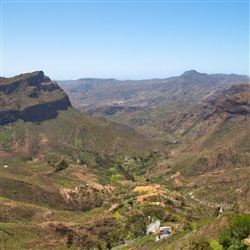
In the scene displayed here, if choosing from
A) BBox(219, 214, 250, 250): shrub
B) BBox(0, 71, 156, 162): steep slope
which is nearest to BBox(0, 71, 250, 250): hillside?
BBox(219, 214, 250, 250): shrub

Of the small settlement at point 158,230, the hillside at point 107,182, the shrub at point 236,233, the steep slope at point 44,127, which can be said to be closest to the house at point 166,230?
the small settlement at point 158,230

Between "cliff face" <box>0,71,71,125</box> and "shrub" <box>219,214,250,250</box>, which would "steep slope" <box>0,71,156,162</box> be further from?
"shrub" <box>219,214,250,250</box>

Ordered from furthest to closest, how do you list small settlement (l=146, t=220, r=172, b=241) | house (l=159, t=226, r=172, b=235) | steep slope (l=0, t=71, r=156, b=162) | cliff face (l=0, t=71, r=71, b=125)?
cliff face (l=0, t=71, r=71, b=125)
steep slope (l=0, t=71, r=156, b=162)
house (l=159, t=226, r=172, b=235)
small settlement (l=146, t=220, r=172, b=241)

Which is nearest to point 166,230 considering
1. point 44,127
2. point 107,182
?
point 107,182

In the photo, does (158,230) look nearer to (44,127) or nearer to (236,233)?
(236,233)

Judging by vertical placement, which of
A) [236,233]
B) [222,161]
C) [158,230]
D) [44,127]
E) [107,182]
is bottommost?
[107,182]

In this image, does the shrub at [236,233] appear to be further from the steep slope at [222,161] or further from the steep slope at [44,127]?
the steep slope at [44,127]

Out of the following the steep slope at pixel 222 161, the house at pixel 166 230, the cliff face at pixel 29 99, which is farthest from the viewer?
the cliff face at pixel 29 99

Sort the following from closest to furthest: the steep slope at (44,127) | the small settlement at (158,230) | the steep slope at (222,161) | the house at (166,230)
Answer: the small settlement at (158,230)
the house at (166,230)
the steep slope at (222,161)
the steep slope at (44,127)

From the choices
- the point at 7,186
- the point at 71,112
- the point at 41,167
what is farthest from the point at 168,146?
the point at 7,186
